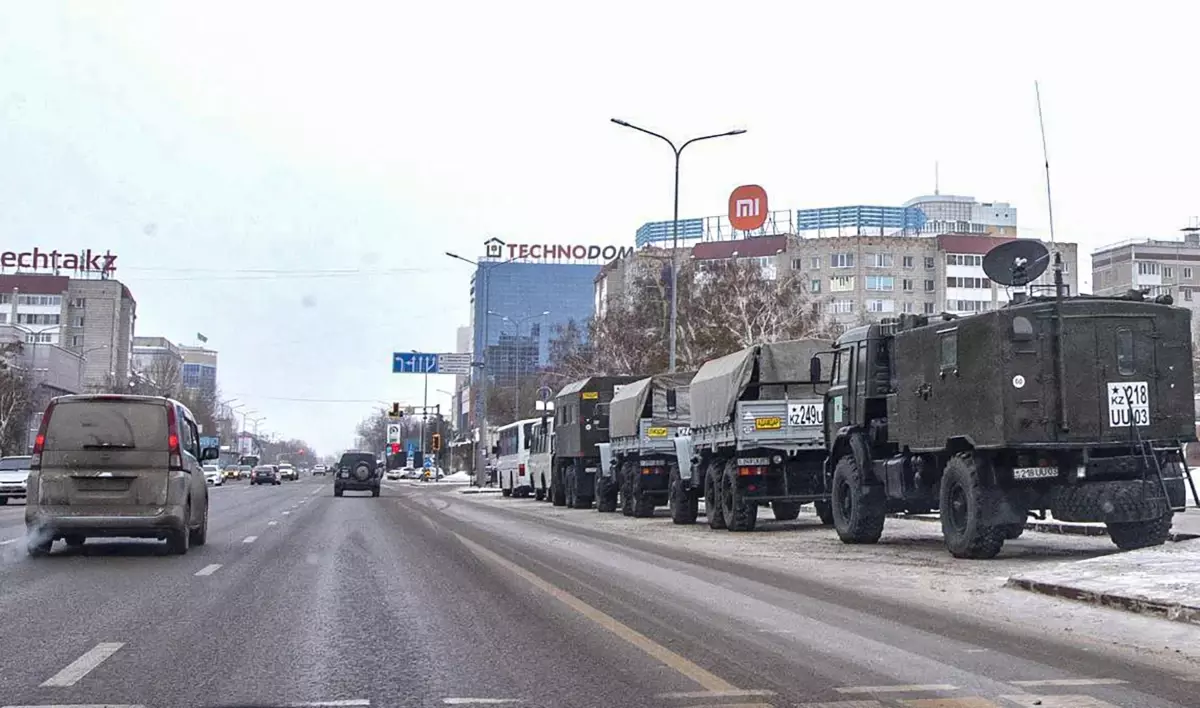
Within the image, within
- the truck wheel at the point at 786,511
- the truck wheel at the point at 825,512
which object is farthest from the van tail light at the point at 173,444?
the truck wheel at the point at 786,511

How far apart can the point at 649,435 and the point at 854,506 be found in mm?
11435

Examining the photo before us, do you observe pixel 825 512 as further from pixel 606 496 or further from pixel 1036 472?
pixel 606 496

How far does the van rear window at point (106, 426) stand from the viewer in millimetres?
16328

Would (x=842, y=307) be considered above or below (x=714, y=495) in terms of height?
above

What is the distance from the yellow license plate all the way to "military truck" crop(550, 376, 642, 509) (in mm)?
14856

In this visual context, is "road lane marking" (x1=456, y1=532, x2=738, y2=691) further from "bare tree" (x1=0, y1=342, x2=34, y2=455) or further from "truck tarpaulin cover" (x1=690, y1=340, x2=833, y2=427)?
"bare tree" (x1=0, y1=342, x2=34, y2=455)

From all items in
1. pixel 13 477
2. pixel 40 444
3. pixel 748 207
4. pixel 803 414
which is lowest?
pixel 13 477

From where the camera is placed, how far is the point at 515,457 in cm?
5453

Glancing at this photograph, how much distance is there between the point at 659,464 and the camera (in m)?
30.2

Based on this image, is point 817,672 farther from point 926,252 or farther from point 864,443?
point 926,252

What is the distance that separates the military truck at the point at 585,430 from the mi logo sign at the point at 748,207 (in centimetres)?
6208

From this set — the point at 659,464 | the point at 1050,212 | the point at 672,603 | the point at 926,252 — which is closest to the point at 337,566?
the point at 672,603

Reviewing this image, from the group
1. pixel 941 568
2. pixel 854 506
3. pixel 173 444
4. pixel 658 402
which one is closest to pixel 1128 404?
pixel 941 568

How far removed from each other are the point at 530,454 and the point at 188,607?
129 feet
